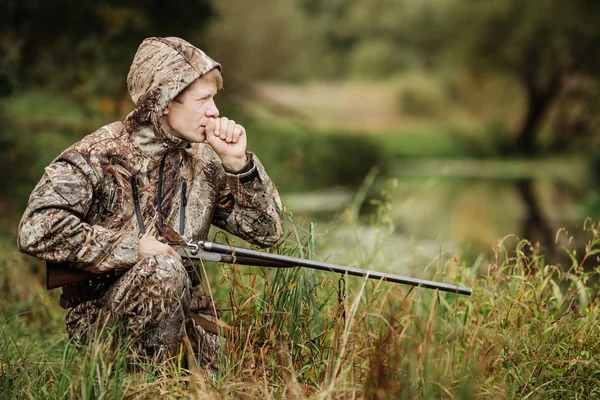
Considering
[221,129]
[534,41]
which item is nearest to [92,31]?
[221,129]

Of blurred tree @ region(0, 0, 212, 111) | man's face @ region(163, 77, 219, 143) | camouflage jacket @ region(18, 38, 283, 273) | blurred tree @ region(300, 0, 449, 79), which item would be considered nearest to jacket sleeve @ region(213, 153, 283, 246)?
camouflage jacket @ region(18, 38, 283, 273)

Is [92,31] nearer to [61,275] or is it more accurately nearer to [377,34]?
[61,275]

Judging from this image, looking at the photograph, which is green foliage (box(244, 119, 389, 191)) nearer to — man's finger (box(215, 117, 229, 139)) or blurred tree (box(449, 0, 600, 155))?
blurred tree (box(449, 0, 600, 155))

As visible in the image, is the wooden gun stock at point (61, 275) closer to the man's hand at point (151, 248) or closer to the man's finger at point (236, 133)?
the man's hand at point (151, 248)

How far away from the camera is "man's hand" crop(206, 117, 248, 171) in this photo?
3.39 meters

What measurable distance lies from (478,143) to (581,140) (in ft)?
14.3

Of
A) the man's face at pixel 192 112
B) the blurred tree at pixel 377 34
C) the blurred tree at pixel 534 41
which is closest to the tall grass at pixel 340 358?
the man's face at pixel 192 112

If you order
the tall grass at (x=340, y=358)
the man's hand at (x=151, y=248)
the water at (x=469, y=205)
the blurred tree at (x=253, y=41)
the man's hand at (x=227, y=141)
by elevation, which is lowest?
the tall grass at (x=340, y=358)

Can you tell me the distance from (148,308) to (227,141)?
2.52ft

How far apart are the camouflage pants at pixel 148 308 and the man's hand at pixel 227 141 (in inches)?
19.4

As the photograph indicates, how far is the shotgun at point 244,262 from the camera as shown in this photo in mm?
3238

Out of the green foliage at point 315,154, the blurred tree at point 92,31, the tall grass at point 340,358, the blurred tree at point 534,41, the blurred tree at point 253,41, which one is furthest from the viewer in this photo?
the blurred tree at point 534,41

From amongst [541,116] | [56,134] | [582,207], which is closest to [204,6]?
[56,134]

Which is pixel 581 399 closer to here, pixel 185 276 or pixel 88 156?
pixel 185 276
